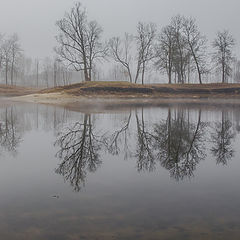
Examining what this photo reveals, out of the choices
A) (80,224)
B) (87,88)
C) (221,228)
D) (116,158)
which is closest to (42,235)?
(80,224)

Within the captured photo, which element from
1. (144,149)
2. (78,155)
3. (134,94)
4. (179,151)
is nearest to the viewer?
(78,155)

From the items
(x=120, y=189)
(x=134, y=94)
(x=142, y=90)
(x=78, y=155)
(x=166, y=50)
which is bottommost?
(x=120, y=189)

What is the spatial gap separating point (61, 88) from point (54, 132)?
28.6m

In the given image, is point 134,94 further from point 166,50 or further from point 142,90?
point 166,50

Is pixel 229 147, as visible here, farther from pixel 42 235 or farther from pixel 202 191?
pixel 42 235

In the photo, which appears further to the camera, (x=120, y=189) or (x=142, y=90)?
(x=142, y=90)

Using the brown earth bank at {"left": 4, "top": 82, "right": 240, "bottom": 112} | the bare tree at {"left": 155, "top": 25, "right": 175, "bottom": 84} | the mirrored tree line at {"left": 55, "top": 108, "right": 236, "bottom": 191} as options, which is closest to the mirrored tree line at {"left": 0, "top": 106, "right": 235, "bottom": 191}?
the mirrored tree line at {"left": 55, "top": 108, "right": 236, "bottom": 191}

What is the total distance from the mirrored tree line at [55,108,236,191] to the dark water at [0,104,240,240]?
2 centimetres

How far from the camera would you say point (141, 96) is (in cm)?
3659

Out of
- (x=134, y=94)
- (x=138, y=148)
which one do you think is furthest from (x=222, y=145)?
(x=134, y=94)

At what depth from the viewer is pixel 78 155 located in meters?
6.07

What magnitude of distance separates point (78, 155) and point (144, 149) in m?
1.82

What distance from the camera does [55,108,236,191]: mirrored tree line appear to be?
514 cm

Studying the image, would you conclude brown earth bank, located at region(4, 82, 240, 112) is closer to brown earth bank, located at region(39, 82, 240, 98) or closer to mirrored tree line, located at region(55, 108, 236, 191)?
brown earth bank, located at region(39, 82, 240, 98)
